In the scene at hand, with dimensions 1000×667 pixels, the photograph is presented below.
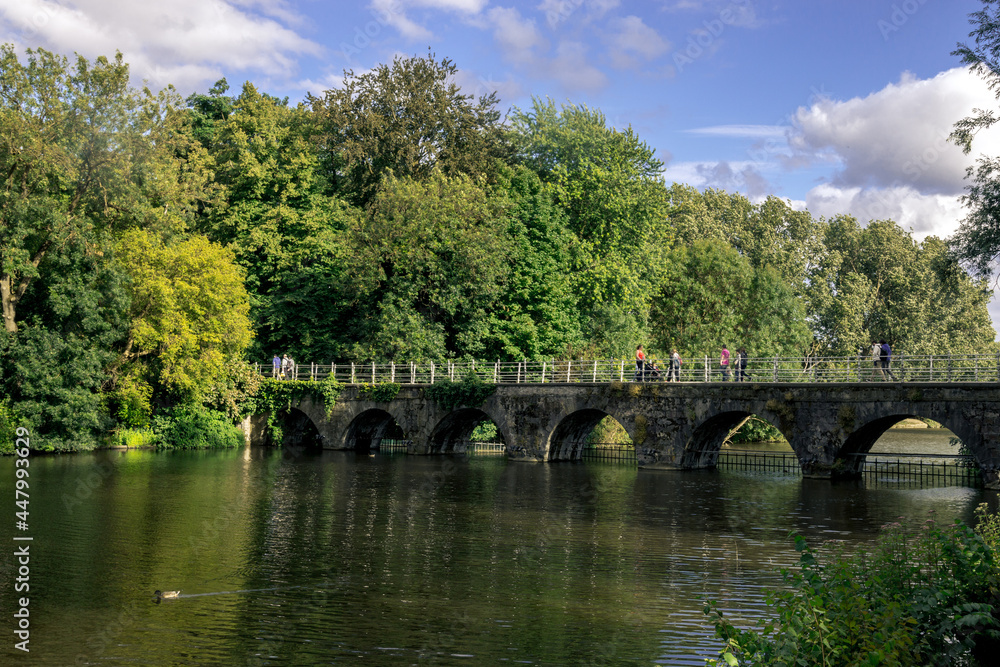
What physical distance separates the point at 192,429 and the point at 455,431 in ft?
43.1

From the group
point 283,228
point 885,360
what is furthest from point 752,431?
point 283,228

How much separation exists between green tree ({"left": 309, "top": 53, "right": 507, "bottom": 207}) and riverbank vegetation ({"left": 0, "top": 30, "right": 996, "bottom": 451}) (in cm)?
14

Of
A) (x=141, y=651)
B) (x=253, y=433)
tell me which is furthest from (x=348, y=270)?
(x=141, y=651)

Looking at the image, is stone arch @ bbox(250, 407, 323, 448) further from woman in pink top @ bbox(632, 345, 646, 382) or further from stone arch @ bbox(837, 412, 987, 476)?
stone arch @ bbox(837, 412, 987, 476)

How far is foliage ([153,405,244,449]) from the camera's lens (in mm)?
43406

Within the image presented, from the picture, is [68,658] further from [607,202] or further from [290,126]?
[290,126]

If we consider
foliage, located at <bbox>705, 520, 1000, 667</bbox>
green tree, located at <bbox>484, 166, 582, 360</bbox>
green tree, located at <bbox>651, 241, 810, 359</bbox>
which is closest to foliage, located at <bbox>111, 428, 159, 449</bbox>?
green tree, located at <bbox>484, 166, 582, 360</bbox>

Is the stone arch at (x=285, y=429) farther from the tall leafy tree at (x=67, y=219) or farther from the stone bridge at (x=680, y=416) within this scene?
the tall leafy tree at (x=67, y=219)

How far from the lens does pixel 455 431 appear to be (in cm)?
4322

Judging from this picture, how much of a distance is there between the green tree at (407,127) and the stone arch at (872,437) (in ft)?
87.6

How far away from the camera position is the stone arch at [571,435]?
126ft

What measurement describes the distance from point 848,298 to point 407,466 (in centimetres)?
3953

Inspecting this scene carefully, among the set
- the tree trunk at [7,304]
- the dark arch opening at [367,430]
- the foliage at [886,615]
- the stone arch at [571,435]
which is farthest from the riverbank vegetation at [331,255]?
the foliage at [886,615]

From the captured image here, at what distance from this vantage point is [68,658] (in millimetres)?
10891
